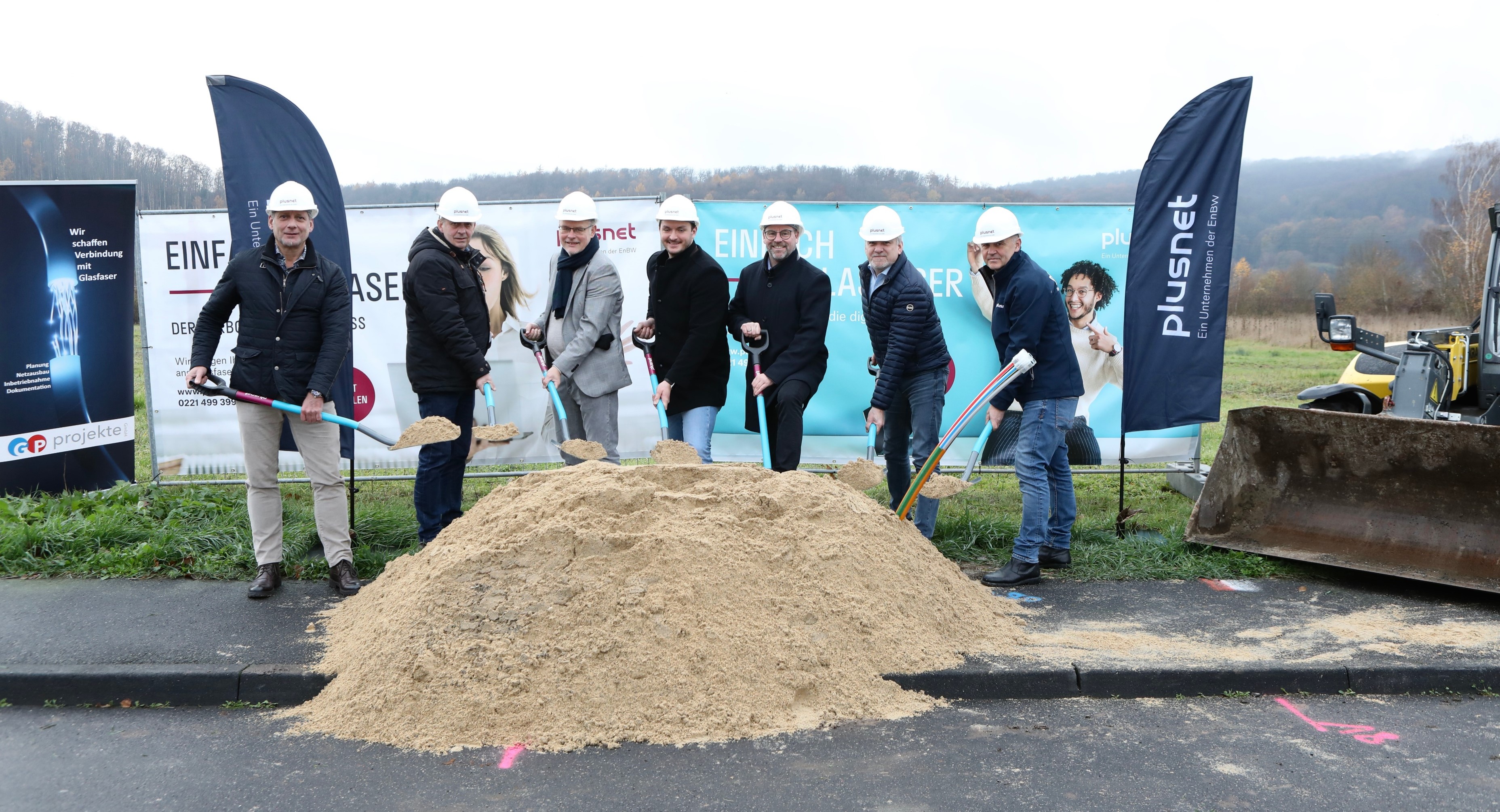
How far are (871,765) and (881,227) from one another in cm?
332

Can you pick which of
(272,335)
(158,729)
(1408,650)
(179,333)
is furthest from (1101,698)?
(179,333)

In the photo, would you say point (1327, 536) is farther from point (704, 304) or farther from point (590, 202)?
point (590, 202)

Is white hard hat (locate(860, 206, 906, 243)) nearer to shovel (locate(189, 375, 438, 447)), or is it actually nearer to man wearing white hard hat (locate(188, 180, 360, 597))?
shovel (locate(189, 375, 438, 447))

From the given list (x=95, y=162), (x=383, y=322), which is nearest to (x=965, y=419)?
(x=383, y=322)

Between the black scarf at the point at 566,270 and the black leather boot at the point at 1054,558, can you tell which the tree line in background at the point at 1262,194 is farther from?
the black leather boot at the point at 1054,558

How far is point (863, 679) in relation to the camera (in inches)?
160

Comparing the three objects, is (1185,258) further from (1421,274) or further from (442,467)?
(1421,274)

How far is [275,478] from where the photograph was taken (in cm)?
548

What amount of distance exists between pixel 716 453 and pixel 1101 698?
4.08 m

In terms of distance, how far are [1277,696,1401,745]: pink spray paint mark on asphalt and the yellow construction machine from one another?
186 cm

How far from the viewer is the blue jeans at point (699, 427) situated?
20.0ft

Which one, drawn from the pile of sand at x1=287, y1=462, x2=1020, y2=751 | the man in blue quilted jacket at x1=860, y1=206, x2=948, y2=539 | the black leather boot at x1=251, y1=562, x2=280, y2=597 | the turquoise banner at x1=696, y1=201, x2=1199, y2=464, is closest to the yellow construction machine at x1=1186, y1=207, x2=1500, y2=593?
the turquoise banner at x1=696, y1=201, x2=1199, y2=464

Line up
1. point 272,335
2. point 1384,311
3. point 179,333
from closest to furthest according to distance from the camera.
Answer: point 272,335 < point 179,333 < point 1384,311

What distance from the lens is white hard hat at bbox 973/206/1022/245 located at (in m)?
5.59
